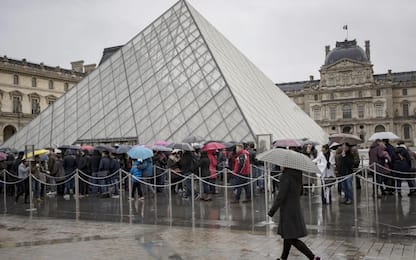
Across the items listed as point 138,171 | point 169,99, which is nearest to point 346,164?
point 138,171

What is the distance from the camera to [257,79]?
25.9 metres

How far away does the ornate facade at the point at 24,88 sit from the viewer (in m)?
48.2

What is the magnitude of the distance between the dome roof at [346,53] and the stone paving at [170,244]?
3028 inches

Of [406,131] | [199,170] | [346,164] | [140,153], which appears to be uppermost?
[406,131]

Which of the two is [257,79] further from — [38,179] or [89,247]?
[89,247]

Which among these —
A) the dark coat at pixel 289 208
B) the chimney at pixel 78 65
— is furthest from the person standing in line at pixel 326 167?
the chimney at pixel 78 65

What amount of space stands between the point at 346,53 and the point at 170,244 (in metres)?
78.5

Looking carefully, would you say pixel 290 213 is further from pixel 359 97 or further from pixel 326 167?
pixel 359 97

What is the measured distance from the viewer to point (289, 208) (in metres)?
5.03

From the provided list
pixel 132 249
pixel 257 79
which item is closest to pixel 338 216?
pixel 132 249

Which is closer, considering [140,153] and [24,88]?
[140,153]

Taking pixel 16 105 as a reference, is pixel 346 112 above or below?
above

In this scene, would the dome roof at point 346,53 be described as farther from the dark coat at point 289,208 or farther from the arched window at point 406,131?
the dark coat at point 289,208

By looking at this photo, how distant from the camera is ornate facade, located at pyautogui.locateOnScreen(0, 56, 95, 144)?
4816 centimetres
